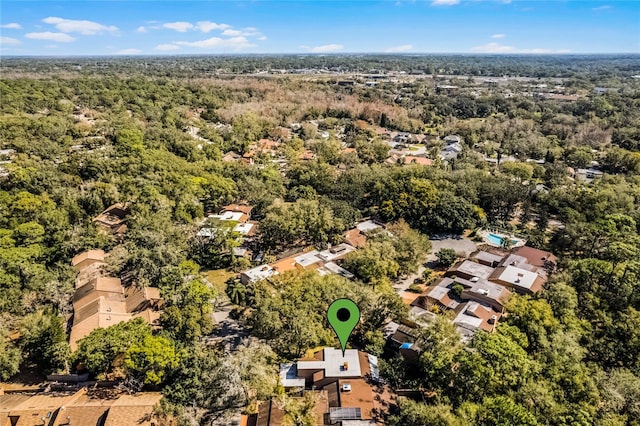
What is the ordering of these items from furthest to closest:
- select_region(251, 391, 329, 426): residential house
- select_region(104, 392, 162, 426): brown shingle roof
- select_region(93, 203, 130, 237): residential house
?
select_region(93, 203, 130, 237): residential house
select_region(251, 391, 329, 426): residential house
select_region(104, 392, 162, 426): brown shingle roof

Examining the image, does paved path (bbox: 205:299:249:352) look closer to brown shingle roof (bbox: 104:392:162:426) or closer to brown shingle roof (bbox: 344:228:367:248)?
brown shingle roof (bbox: 104:392:162:426)

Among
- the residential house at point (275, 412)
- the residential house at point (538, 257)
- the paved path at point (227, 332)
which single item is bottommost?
the paved path at point (227, 332)

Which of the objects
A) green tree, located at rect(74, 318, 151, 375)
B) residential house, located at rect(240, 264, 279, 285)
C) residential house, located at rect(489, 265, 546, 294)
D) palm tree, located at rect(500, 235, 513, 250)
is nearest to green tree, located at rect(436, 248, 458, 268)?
residential house, located at rect(489, 265, 546, 294)

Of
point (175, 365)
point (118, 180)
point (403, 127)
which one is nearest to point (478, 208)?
point (175, 365)

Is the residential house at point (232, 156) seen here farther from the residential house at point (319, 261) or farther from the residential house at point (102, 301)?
the residential house at point (102, 301)

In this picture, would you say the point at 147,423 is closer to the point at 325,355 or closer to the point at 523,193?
the point at 325,355

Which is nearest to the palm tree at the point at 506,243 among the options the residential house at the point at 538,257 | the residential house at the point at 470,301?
the residential house at the point at 538,257

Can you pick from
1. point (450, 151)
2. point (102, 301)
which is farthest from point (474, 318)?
point (450, 151)
